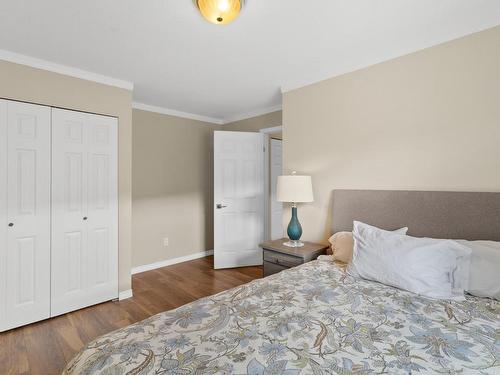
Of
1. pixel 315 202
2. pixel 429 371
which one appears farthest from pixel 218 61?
pixel 429 371

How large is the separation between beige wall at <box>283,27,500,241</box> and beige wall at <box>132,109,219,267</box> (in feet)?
6.56

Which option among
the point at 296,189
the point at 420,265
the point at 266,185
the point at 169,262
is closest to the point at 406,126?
the point at 296,189

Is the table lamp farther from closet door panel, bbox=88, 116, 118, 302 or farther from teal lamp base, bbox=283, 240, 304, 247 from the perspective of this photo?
closet door panel, bbox=88, 116, 118, 302

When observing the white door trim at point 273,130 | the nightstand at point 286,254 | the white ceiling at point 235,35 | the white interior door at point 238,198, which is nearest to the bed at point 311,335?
the nightstand at point 286,254

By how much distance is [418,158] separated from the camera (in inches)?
81.1

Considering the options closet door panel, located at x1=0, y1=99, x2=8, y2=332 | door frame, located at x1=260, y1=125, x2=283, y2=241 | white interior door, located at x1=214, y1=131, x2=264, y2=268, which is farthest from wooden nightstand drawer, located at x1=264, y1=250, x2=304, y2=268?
closet door panel, located at x1=0, y1=99, x2=8, y2=332

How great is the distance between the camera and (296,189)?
8.11ft

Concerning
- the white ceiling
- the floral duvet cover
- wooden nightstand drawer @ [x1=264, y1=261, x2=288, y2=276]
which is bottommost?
wooden nightstand drawer @ [x1=264, y1=261, x2=288, y2=276]

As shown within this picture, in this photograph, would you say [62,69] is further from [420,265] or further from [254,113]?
[420,265]

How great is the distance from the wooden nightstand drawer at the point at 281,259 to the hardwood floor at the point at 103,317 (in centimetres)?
94

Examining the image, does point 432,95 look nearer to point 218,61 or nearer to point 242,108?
point 218,61

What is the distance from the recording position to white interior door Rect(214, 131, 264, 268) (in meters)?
3.84

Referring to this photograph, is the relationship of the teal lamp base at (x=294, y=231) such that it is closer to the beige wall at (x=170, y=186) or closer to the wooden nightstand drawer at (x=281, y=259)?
the wooden nightstand drawer at (x=281, y=259)

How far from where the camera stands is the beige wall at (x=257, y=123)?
12.5 ft
